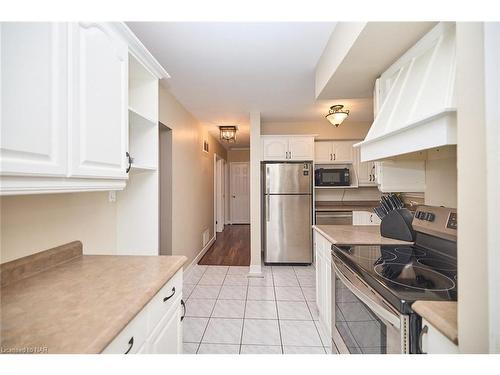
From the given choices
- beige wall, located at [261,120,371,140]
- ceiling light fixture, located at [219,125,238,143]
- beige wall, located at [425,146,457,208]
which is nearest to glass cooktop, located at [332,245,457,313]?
beige wall, located at [425,146,457,208]

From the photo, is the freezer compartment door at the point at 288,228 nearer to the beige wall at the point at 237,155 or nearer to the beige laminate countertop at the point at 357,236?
the beige laminate countertop at the point at 357,236

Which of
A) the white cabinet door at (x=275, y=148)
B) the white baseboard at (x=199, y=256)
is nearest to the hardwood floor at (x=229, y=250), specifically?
the white baseboard at (x=199, y=256)

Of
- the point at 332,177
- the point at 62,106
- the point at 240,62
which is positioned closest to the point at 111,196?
the point at 62,106

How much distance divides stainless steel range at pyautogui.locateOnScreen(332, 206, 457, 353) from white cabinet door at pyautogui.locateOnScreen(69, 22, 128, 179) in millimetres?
1429

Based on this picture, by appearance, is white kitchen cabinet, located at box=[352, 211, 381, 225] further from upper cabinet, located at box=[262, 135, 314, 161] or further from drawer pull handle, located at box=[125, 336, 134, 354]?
drawer pull handle, located at box=[125, 336, 134, 354]

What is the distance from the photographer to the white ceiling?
68.4 inches

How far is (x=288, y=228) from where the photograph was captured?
3.79 metres

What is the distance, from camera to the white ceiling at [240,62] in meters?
→ 1.74

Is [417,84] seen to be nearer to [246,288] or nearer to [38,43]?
[38,43]

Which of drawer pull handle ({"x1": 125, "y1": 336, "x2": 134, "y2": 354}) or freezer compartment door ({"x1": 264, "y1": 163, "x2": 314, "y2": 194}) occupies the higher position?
freezer compartment door ({"x1": 264, "y1": 163, "x2": 314, "y2": 194})

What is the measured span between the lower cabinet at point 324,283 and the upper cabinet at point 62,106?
1.67 m

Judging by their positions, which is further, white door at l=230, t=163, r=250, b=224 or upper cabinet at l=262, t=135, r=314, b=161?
white door at l=230, t=163, r=250, b=224

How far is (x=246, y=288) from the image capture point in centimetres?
298
